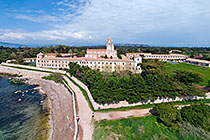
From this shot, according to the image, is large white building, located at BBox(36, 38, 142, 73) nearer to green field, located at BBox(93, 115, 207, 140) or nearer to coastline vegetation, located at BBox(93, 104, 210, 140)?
coastline vegetation, located at BBox(93, 104, 210, 140)

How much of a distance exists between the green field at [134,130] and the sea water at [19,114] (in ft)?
29.5

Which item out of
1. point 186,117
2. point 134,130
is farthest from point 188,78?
point 134,130

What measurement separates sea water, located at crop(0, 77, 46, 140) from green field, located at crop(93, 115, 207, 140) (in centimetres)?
898

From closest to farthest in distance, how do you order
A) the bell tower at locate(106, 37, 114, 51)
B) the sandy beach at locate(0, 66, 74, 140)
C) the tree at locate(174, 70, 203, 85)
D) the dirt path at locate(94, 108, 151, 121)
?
the sandy beach at locate(0, 66, 74, 140) < the dirt path at locate(94, 108, 151, 121) < the tree at locate(174, 70, 203, 85) < the bell tower at locate(106, 37, 114, 51)

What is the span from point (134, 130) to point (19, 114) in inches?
768

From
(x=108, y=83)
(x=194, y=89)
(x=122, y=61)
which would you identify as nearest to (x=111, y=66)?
(x=122, y=61)

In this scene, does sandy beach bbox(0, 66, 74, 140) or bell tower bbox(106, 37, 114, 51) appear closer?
sandy beach bbox(0, 66, 74, 140)

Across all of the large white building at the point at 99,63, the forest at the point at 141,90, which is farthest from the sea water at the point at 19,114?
the large white building at the point at 99,63

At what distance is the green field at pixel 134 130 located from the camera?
13.8m

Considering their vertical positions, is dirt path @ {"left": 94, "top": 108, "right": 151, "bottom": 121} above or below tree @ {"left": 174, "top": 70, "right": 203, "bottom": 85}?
below

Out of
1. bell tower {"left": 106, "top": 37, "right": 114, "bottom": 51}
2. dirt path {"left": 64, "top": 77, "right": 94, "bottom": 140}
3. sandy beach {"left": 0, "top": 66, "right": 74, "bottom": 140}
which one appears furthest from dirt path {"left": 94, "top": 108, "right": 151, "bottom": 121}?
bell tower {"left": 106, "top": 37, "right": 114, "bottom": 51}

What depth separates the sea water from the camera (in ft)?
49.9

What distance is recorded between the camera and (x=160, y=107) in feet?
55.5

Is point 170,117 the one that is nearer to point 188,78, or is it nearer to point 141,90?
point 141,90
